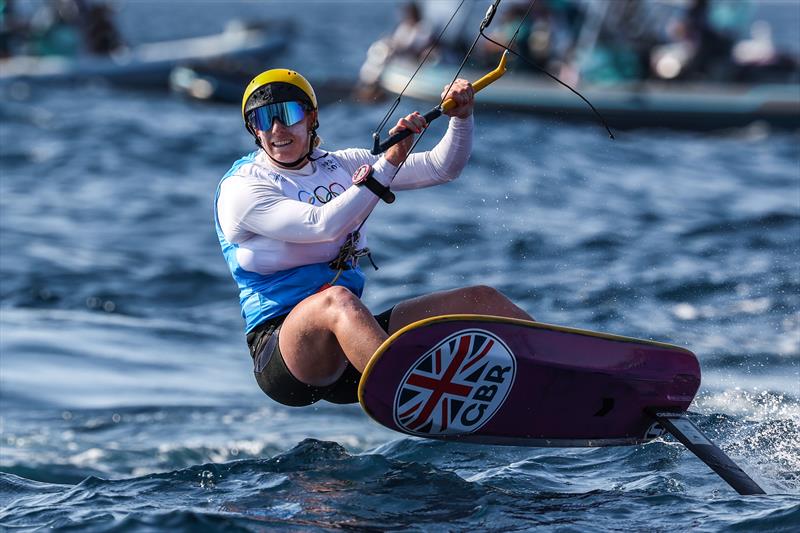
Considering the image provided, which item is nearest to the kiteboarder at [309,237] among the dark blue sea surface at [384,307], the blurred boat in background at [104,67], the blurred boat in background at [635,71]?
Answer: the dark blue sea surface at [384,307]

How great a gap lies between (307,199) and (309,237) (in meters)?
0.35

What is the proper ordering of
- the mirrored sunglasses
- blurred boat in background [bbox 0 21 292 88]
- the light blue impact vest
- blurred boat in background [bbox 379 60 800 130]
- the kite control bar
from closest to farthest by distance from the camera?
the kite control bar, the mirrored sunglasses, the light blue impact vest, blurred boat in background [bbox 379 60 800 130], blurred boat in background [bbox 0 21 292 88]

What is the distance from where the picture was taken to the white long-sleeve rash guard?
17.8ft

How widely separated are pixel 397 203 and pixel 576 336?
34.5 feet

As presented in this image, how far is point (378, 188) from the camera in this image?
538 cm

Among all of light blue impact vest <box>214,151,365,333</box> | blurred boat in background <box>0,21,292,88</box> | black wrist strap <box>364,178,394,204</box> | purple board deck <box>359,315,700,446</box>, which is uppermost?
blurred boat in background <box>0,21,292,88</box>

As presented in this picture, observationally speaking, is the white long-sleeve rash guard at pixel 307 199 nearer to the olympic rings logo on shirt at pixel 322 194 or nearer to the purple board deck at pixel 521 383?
the olympic rings logo on shirt at pixel 322 194

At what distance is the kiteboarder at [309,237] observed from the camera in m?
5.40

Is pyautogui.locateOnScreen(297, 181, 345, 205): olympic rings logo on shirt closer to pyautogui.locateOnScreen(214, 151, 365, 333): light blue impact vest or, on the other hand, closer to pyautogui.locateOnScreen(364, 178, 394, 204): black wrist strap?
pyautogui.locateOnScreen(214, 151, 365, 333): light blue impact vest

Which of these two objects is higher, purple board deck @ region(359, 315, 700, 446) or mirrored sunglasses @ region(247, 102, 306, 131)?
mirrored sunglasses @ region(247, 102, 306, 131)

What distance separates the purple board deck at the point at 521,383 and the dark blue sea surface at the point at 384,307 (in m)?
0.26

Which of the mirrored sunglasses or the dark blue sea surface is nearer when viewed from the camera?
the dark blue sea surface

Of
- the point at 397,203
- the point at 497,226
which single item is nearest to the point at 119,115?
the point at 397,203

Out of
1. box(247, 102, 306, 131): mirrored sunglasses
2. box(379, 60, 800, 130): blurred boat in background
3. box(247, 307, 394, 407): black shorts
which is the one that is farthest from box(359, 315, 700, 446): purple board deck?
box(379, 60, 800, 130): blurred boat in background
